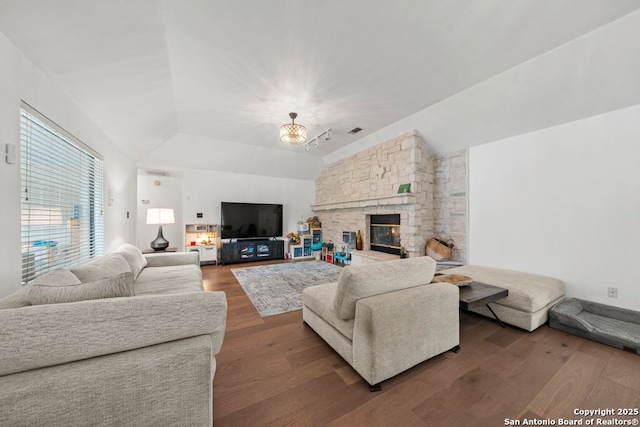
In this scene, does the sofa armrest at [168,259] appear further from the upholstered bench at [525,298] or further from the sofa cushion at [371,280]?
the upholstered bench at [525,298]

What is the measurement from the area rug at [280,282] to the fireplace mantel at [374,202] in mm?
1567

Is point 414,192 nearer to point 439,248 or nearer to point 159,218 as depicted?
point 439,248

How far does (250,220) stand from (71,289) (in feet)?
16.8

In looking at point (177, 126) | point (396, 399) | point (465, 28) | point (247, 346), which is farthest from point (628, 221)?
point (177, 126)

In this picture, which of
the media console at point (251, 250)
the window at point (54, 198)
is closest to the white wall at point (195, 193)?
the media console at point (251, 250)

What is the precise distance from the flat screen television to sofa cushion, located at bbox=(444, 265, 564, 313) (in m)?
4.83

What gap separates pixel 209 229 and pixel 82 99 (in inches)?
165

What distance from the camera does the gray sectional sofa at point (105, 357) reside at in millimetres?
851

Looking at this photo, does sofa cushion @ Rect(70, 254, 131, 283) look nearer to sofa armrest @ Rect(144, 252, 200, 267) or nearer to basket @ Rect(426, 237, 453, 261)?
sofa armrest @ Rect(144, 252, 200, 267)

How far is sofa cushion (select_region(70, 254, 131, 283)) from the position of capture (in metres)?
1.81

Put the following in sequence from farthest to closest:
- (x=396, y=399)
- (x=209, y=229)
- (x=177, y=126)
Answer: (x=209, y=229), (x=177, y=126), (x=396, y=399)

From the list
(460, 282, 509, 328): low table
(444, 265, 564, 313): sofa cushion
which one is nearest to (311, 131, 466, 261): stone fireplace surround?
(444, 265, 564, 313): sofa cushion

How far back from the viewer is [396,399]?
1.52 metres

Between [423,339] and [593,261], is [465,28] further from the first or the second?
[593,261]
